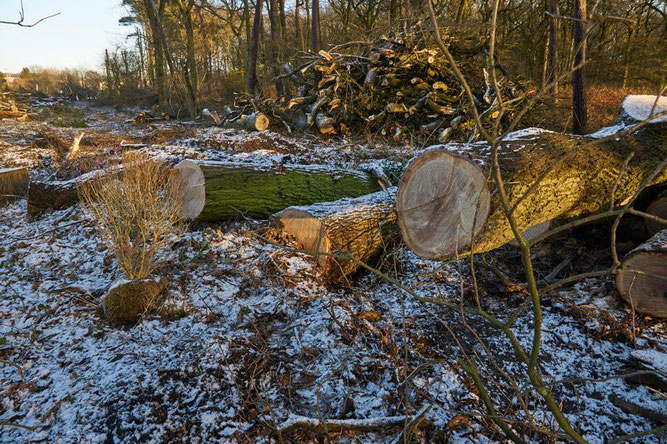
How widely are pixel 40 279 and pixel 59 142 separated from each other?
20.3ft

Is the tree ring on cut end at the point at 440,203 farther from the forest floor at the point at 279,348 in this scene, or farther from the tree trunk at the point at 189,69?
the tree trunk at the point at 189,69

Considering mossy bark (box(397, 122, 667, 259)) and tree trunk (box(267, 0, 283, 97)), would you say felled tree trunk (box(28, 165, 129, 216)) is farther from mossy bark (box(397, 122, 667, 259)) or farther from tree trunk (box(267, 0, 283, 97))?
tree trunk (box(267, 0, 283, 97))

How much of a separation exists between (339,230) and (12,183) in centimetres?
544

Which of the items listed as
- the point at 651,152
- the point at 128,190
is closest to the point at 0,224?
the point at 128,190

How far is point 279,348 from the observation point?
247 centimetres

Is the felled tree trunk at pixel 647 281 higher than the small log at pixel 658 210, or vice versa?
the small log at pixel 658 210

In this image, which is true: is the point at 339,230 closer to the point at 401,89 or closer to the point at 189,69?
the point at 401,89

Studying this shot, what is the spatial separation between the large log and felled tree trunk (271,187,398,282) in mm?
606

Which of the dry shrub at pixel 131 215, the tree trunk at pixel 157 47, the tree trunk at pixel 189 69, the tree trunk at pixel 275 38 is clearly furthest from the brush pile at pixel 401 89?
the tree trunk at pixel 157 47

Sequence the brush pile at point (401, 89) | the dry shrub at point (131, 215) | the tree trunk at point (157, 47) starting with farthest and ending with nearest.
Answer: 1. the tree trunk at point (157, 47)
2. the brush pile at point (401, 89)
3. the dry shrub at point (131, 215)

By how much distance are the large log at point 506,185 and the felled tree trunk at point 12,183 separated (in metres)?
5.97

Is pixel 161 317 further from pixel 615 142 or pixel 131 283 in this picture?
pixel 615 142

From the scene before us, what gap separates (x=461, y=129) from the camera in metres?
7.31

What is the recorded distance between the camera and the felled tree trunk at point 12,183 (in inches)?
206
